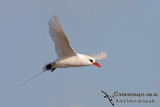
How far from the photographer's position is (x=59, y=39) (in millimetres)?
16281

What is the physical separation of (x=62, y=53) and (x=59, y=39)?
87 cm

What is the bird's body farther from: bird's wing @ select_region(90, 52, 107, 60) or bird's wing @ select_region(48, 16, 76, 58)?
bird's wing @ select_region(90, 52, 107, 60)

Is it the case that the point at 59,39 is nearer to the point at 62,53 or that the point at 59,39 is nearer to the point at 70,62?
the point at 62,53

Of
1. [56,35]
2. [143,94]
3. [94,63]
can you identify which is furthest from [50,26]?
[143,94]

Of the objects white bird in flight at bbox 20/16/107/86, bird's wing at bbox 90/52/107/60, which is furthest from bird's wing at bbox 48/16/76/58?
bird's wing at bbox 90/52/107/60

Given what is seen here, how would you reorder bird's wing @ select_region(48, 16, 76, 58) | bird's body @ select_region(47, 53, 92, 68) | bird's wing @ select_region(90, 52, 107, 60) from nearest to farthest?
bird's wing @ select_region(48, 16, 76, 58)
bird's body @ select_region(47, 53, 92, 68)
bird's wing @ select_region(90, 52, 107, 60)

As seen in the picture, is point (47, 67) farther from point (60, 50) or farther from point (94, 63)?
point (94, 63)

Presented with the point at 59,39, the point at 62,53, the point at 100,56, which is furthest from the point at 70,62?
the point at 100,56

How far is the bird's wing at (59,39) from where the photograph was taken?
1578 centimetres

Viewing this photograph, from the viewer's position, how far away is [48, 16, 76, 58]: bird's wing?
15781 millimetres

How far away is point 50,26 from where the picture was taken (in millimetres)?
15891

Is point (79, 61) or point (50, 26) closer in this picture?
point (50, 26)

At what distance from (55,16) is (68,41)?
1.22m

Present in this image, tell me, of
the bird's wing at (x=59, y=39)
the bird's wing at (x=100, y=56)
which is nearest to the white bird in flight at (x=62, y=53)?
the bird's wing at (x=59, y=39)
